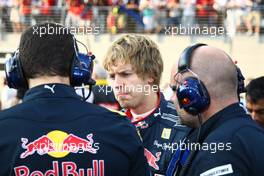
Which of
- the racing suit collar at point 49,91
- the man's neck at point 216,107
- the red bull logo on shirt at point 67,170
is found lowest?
the red bull logo on shirt at point 67,170

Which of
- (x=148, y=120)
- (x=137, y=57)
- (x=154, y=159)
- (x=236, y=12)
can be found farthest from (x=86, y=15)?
(x=154, y=159)

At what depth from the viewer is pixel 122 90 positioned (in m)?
4.43

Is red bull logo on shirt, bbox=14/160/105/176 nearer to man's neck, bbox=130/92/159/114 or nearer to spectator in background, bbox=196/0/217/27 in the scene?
man's neck, bbox=130/92/159/114

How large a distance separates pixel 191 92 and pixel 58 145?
716 millimetres

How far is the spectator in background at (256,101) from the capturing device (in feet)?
15.5

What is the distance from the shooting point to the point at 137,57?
175 inches

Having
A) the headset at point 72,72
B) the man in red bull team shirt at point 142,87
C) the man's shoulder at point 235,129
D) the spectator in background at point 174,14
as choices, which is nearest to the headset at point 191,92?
the man's shoulder at point 235,129

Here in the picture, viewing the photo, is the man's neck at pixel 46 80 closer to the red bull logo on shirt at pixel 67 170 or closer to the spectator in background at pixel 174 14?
the red bull logo on shirt at pixel 67 170

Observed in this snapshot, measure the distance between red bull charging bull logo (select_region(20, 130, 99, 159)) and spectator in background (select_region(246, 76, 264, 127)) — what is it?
2174mm

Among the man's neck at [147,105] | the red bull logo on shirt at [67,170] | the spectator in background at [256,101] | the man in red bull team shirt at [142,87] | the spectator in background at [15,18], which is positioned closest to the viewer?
the red bull logo on shirt at [67,170]

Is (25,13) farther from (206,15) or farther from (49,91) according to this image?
(49,91)

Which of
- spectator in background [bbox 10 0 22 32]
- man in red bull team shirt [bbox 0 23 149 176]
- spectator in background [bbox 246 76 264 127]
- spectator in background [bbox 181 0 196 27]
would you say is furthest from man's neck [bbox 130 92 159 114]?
spectator in background [bbox 10 0 22 32]

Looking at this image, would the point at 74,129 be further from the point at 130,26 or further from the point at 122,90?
the point at 130,26

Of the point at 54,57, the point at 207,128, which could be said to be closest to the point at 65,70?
the point at 54,57
